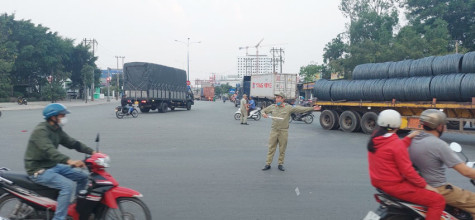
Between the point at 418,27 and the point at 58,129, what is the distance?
143 ft

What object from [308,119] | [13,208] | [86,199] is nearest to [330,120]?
[308,119]

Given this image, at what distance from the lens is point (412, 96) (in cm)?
1343

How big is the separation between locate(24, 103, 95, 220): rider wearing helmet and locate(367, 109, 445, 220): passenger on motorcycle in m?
2.97

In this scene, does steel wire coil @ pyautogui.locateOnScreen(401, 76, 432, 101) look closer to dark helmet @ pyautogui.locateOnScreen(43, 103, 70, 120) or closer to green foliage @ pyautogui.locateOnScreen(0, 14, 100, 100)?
dark helmet @ pyautogui.locateOnScreen(43, 103, 70, 120)

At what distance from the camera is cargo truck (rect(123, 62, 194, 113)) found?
27.7m

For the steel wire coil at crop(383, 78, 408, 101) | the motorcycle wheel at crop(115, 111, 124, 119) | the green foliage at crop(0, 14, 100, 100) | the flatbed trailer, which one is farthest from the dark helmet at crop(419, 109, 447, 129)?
the green foliage at crop(0, 14, 100, 100)

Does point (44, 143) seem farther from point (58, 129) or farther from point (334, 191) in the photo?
point (334, 191)

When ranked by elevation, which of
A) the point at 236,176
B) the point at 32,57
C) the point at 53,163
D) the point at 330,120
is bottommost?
→ the point at 236,176

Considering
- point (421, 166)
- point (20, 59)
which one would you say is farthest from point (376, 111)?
point (20, 59)

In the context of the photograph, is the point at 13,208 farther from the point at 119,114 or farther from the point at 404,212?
the point at 119,114

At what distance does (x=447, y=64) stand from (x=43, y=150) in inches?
504

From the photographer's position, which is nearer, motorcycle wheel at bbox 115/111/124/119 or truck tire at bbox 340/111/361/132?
truck tire at bbox 340/111/361/132

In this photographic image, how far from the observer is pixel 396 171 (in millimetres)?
3432

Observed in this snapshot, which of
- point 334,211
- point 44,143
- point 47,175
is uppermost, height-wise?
point 44,143
